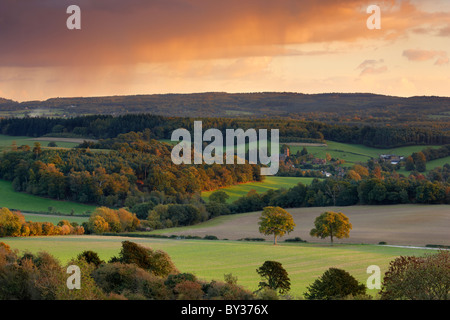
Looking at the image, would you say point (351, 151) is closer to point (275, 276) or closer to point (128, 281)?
point (275, 276)

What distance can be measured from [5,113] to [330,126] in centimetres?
10697

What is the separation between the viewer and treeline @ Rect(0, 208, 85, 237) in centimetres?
5434

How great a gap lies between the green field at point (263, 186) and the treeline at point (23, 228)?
38.7 meters

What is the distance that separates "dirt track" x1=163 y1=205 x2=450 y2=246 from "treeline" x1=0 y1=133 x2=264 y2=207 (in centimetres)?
2241

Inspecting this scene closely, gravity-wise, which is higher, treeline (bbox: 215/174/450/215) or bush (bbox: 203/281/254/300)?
treeline (bbox: 215/174/450/215)

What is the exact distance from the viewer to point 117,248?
1737 inches

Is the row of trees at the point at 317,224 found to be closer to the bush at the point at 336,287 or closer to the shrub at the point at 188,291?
the bush at the point at 336,287

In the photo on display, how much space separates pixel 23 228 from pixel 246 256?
25.0 m

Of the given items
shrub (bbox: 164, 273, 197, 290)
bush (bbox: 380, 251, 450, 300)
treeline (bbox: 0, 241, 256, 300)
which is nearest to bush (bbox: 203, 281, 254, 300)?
treeline (bbox: 0, 241, 256, 300)

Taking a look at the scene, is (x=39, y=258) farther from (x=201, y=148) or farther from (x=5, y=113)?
(x=5, y=113)

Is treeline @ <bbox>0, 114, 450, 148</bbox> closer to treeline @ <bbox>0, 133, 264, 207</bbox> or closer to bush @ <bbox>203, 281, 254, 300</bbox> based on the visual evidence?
treeline @ <bbox>0, 133, 264, 207</bbox>

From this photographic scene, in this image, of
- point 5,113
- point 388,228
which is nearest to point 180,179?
point 388,228

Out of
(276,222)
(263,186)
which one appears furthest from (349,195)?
(276,222)
